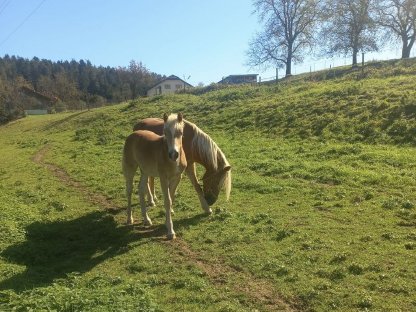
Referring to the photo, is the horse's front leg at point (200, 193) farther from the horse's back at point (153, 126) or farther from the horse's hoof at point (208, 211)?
the horse's back at point (153, 126)

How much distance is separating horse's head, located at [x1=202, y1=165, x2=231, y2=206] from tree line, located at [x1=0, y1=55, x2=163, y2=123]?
49188 millimetres

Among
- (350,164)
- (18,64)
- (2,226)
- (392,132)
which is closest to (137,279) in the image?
(2,226)

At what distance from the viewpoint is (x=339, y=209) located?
1052 centimetres

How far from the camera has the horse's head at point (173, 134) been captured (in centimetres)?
853

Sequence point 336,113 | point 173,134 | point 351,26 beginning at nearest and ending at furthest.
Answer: point 173,134
point 336,113
point 351,26

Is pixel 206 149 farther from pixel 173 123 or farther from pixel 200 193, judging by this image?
pixel 173 123

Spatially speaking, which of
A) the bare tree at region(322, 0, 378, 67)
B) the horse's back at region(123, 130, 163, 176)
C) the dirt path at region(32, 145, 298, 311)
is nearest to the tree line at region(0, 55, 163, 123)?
the bare tree at region(322, 0, 378, 67)

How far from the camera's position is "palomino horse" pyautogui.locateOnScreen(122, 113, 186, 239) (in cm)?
868

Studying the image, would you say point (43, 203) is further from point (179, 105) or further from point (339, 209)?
point (179, 105)

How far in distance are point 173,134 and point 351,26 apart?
4771 centimetres

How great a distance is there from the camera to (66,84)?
89.5 m

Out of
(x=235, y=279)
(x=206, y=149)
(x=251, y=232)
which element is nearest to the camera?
(x=235, y=279)

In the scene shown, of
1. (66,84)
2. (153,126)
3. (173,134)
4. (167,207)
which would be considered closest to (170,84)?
(66,84)

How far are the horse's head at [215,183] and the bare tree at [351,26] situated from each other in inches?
1727
